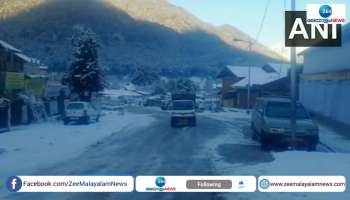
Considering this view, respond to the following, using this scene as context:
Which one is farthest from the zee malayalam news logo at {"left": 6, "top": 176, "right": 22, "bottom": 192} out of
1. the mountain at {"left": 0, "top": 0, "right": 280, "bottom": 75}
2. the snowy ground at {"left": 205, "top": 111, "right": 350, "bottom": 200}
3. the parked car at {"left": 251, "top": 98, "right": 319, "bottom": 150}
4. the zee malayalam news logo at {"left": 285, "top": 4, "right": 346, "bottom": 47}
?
the parked car at {"left": 251, "top": 98, "right": 319, "bottom": 150}

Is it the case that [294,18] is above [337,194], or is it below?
above

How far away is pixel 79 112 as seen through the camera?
32.0 meters

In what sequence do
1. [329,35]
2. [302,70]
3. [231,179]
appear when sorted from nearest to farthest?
[231,179]
[329,35]
[302,70]

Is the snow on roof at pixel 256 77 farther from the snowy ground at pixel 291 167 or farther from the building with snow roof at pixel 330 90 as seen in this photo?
the snowy ground at pixel 291 167

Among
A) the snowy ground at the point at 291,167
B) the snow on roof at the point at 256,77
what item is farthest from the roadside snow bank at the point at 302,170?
the snow on roof at the point at 256,77

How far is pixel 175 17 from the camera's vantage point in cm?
882

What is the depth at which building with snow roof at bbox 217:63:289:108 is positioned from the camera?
34.9 metres

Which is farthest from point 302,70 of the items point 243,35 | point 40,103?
point 243,35

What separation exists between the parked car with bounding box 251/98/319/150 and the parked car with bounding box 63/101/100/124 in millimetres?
14376

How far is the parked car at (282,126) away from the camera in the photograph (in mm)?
13594

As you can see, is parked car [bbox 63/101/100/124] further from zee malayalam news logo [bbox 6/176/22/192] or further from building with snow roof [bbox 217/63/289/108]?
zee malayalam news logo [bbox 6/176/22/192]

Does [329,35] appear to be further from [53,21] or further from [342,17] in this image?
[53,21]

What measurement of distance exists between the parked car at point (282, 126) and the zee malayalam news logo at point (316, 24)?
18.0 feet

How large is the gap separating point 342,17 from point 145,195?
3.88 meters
